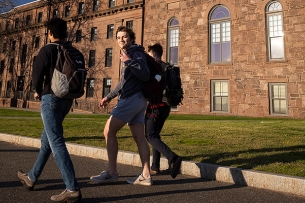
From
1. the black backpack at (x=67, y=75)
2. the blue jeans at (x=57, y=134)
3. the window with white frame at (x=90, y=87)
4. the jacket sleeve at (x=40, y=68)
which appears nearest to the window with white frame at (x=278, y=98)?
the black backpack at (x=67, y=75)

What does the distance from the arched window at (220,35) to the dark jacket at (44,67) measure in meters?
15.3

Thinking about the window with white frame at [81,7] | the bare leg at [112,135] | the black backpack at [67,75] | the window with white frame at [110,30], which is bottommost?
the bare leg at [112,135]

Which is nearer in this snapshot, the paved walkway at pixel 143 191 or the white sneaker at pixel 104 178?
the paved walkway at pixel 143 191

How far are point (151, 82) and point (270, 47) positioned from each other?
1454cm

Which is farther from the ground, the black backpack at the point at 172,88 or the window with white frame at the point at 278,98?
the window with white frame at the point at 278,98

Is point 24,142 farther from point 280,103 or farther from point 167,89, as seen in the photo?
point 280,103

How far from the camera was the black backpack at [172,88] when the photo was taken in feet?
11.3

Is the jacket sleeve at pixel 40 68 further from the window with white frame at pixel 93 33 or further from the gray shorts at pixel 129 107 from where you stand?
the window with white frame at pixel 93 33

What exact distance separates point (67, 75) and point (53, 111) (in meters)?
0.43

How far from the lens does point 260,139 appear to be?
20.3ft

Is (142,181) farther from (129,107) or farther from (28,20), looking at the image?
(28,20)

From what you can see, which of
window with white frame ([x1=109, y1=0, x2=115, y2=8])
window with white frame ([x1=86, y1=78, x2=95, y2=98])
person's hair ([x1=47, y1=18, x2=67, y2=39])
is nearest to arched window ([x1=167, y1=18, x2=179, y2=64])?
window with white frame ([x1=109, y1=0, x2=115, y2=8])

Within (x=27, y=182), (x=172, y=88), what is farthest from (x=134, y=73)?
(x=27, y=182)

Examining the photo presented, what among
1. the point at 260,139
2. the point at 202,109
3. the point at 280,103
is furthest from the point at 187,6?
the point at 260,139
